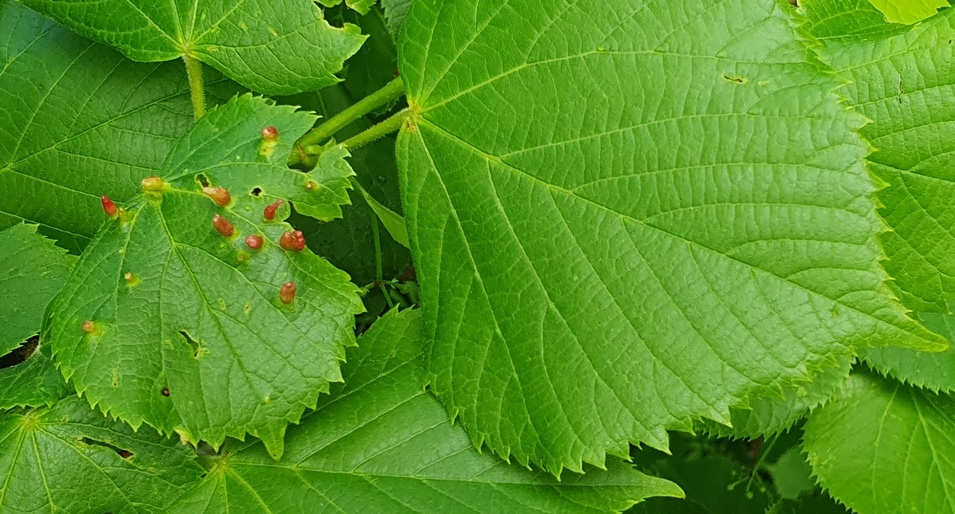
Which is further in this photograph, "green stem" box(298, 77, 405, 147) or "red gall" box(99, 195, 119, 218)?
"green stem" box(298, 77, 405, 147)

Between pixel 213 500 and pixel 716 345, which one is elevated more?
pixel 716 345

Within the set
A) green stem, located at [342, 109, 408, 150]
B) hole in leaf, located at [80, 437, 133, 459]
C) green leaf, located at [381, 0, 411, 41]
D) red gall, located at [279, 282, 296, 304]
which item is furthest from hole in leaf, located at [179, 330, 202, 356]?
green leaf, located at [381, 0, 411, 41]

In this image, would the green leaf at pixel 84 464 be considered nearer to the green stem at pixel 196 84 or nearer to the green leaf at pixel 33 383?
the green leaf at pixel 33 383

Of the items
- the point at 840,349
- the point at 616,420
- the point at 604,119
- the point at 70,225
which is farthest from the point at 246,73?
the point at 840,349

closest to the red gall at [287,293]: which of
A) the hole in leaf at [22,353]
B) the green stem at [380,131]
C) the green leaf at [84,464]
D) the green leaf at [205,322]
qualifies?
the green leaf at [205,322]

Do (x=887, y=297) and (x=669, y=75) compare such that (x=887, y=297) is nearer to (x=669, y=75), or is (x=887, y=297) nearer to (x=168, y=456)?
(x=669, y=75)

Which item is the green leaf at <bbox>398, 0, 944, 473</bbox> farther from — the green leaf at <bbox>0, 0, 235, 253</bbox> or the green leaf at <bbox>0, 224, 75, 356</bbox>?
the green leaf at <bbox>0, 224, 75, 356</bbox>

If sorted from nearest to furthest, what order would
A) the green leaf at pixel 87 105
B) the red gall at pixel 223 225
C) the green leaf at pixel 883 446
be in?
1. the red gall at pixel 223 225
2. the green leaf at pixel 87 105
3. the green leaf at pixel 883 446
